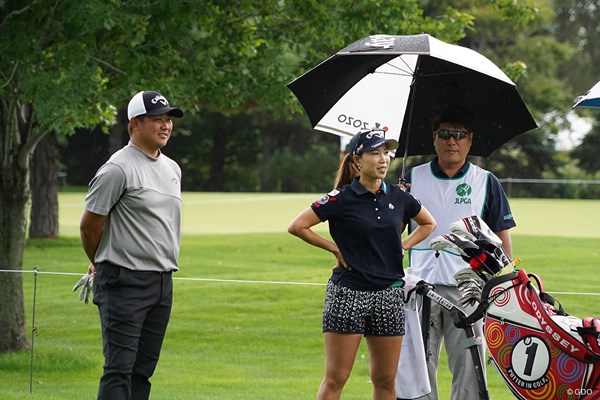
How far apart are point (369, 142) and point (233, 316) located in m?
8.32

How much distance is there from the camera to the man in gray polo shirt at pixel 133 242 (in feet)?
17.8

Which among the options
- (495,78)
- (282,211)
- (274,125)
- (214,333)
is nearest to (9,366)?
(214,333)

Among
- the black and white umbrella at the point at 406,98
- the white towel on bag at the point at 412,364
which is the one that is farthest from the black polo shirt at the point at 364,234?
the black and white umbrella at the point at 406,98

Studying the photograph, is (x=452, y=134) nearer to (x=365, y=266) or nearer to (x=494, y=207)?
(x=494, y=207)

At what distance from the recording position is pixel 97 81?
9.55m

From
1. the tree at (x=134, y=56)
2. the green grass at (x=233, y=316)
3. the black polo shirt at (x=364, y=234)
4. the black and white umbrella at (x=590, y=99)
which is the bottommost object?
the green grass at (x=233, y=316)

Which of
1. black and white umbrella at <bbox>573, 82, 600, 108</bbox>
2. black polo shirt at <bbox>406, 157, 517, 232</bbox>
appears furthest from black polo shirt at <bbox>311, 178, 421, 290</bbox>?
black and white umbrella at <bbox>573, 82, 600, 108</bbox>

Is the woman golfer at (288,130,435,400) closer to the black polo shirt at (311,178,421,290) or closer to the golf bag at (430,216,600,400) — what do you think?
the black polo shirt at (311,178,421,290)

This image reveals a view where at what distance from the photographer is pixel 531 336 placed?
480 centimetres

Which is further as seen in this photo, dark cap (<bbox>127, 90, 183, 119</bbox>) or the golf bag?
dark cap (<bbox>127, 90, 183, 119</bbox>)

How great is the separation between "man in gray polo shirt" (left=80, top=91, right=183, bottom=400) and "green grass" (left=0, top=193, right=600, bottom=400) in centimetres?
200

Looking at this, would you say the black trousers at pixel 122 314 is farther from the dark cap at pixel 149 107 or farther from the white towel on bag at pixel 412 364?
the white towel on bag at pixel 412 364

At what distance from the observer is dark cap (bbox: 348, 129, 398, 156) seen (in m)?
5.48

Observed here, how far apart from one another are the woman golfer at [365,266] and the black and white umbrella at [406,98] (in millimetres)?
884
